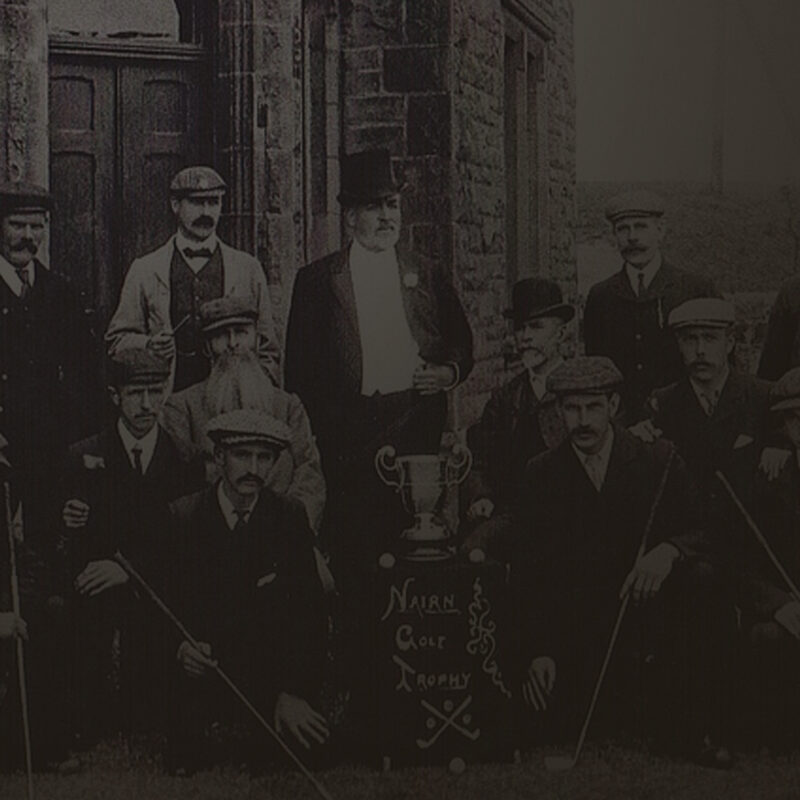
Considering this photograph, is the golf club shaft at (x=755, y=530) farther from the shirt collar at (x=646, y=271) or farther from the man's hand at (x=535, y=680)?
the man's hand at (x=535, y=680)

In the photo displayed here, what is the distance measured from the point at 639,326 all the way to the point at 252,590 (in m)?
1.43

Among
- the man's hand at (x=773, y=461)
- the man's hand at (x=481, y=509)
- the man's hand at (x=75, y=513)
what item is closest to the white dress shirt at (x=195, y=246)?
the man's hand at (x=75, y=513)

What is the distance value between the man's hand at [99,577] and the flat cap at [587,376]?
56.5 inches

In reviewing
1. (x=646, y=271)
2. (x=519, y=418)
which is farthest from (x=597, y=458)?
(x=646, y=271)

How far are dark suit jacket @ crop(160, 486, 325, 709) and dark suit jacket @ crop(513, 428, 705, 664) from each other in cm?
66

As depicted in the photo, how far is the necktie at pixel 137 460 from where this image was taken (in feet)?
15.0

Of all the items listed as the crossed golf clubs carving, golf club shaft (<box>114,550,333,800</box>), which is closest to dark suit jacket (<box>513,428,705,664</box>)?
the crossed golf clubs carving

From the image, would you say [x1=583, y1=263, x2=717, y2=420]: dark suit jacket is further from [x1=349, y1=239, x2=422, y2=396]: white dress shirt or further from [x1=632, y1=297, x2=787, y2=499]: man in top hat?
[x1=349, y1=239, x2=422, y2=396]: white dress shirt

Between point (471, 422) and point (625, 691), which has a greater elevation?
point (471, 422)

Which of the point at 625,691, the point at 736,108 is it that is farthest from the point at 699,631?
the point at 736,108

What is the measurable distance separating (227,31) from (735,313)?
1.78 m

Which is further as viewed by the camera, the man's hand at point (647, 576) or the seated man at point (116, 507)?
the man's hand at point (647, 576)

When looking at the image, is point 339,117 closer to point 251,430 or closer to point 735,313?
point 251,430

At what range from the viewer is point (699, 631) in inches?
183
